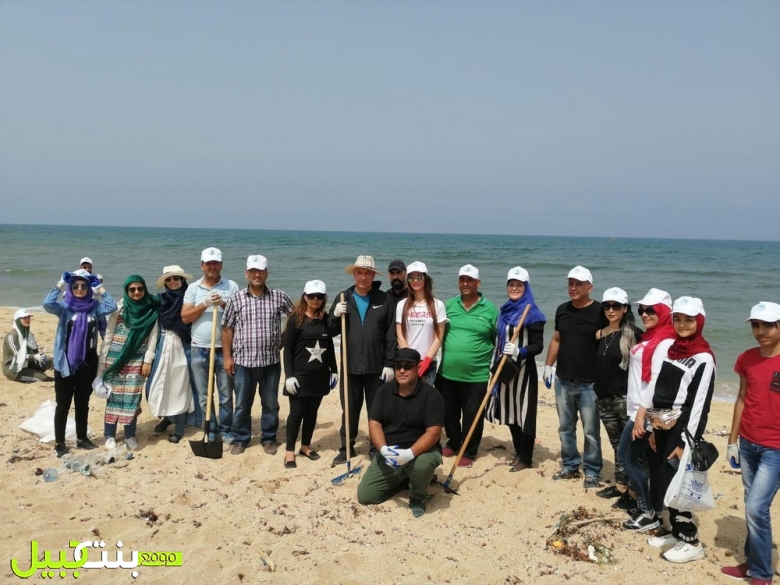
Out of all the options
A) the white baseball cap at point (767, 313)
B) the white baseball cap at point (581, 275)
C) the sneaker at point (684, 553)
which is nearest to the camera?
the white baseball cap at point (767, 313)

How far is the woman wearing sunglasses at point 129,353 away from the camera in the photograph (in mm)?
5391

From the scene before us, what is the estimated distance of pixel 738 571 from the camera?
3.66 metres

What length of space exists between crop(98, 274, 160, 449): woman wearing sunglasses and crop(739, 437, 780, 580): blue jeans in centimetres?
507

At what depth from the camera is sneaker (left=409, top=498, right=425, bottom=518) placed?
4.41 meters

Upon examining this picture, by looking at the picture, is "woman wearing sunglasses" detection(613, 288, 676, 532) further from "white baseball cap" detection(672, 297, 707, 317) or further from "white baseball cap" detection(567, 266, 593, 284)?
"white baseball cap" detection(567, 266, 593, 284)

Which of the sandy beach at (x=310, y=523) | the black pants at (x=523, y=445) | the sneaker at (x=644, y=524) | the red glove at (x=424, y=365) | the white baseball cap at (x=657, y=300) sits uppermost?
the white baseball cap at (x=657, y=300)

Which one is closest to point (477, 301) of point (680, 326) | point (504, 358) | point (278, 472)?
point (504, 358)

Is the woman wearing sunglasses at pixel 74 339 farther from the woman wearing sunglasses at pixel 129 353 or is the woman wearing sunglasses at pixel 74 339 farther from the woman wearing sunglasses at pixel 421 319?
the woman wearing sunglasses at pixel 421 319

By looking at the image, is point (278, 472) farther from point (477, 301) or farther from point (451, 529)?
point (477, 301)

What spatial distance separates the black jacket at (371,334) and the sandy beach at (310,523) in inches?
40.4

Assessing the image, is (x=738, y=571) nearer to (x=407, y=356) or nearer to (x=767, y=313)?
(x=767, y=313)

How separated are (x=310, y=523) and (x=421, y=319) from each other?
1963mm

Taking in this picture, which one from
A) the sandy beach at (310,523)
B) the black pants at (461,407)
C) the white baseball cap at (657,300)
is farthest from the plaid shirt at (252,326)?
the white baseball cap at (657,300)

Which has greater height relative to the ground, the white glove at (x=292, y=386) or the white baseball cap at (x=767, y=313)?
the white baseball cap at (x=767, y=313)
